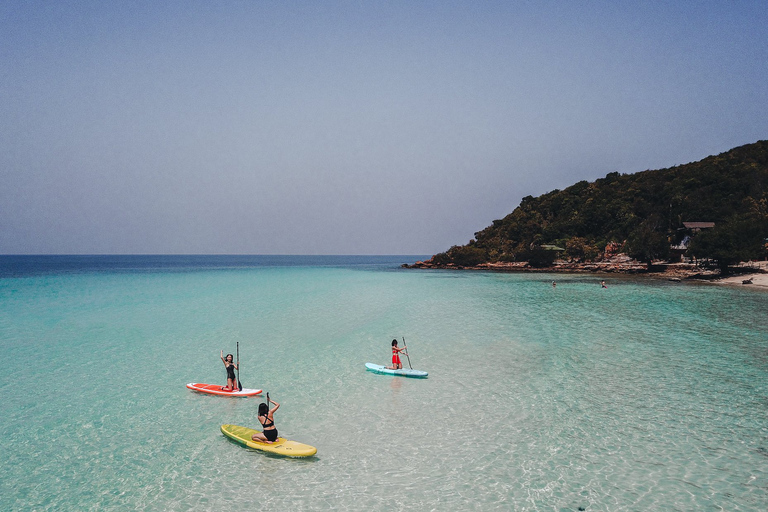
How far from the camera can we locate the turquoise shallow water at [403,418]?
360 inches

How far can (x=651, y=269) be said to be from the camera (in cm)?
7319

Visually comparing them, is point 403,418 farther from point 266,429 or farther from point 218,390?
point 218,390

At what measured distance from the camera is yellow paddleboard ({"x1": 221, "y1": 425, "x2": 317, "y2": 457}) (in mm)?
10508

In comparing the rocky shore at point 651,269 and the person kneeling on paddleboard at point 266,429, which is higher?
the rocky shore at point 651,269

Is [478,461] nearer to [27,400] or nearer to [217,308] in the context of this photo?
[27,400]

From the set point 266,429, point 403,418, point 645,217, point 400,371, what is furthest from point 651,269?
point 266,429

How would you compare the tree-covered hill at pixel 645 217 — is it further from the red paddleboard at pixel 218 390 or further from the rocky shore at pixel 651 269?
the red paddleboard at pixel 218 390

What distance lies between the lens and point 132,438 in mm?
11750

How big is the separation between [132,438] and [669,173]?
12788cm

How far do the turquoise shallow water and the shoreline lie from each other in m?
33.4

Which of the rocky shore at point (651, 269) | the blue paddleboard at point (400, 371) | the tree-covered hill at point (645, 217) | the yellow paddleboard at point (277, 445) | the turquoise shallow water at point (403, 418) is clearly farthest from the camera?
the tree-covered hill at point (645, 217)

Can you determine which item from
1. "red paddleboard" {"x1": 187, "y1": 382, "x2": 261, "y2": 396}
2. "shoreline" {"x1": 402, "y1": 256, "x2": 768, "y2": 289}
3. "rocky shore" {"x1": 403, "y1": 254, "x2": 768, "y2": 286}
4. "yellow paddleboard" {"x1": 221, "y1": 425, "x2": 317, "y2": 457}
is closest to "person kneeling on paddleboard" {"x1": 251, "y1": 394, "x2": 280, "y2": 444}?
"yellow paddleboard" {"x1": 221, "y1": 425, "x2": 317, "y2": 457}

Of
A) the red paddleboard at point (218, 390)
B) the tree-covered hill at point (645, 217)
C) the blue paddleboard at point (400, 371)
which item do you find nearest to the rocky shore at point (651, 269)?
the tree-covered hill at point (645, 217)

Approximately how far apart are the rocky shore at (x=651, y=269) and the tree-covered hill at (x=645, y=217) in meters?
2.12
